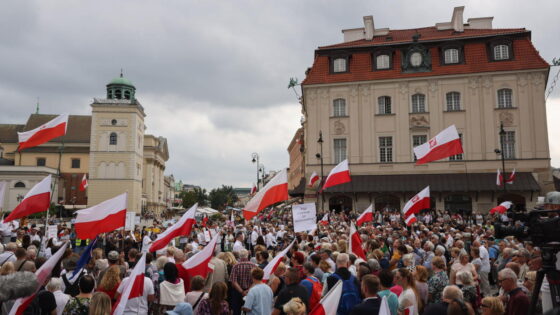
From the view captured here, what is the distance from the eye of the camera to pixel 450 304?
18.8 feet

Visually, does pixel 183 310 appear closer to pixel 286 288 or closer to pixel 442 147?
pixel 286 288

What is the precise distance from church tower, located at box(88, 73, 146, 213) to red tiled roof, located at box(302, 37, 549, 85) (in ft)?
149

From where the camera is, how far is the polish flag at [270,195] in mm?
12688

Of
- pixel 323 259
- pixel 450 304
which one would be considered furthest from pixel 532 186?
pixel 450 304

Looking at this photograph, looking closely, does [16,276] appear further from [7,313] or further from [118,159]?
[118,159]

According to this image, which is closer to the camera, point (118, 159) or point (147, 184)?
point (118, 159)

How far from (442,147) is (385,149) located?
69.2 ft

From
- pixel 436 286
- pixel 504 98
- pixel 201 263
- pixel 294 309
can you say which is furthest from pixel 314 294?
pixel 504 98

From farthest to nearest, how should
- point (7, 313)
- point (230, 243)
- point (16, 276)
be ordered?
point (230, 243) < point (7, 313) < point (16, 276)

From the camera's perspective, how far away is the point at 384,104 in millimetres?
39938

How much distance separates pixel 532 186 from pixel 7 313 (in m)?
36.8

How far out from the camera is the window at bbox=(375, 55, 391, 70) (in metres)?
40.0

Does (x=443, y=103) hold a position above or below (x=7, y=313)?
above

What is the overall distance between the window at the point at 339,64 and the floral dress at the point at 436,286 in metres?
34.1
